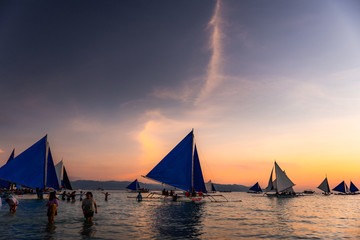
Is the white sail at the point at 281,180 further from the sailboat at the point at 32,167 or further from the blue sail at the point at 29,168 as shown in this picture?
the blue sail at the point at 29,168

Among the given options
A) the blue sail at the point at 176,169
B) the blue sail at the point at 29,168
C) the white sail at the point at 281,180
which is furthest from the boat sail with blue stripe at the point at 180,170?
the white sail at the point at 281,180

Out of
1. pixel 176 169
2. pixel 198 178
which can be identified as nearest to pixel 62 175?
pixel 176 169

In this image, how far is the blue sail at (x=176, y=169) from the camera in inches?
1932

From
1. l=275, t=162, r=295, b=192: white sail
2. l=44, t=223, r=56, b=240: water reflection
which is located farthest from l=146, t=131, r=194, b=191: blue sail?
l=275, t=162, r=295, b=192: white sail

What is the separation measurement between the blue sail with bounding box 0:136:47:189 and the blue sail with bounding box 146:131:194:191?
19.4 meters

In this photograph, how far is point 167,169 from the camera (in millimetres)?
49062

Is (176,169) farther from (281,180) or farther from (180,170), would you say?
(281,180)

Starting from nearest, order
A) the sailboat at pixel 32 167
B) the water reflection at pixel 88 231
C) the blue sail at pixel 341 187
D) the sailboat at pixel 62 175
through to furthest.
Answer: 1. the water reflection at pixel 88 231
2. the sailboat at pixel 32 167
3. the sailboat at pixel 62 175
4. the blue sail at pixel 341 187

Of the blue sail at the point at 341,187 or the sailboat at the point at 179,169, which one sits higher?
the sailboat at the point at 179,169

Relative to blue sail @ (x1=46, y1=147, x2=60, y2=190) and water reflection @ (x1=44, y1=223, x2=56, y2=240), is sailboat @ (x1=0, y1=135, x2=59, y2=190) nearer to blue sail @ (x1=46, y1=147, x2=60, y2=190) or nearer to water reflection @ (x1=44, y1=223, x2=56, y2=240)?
blue sail @ (x1=46, y1=147, x2=60, y2=190)

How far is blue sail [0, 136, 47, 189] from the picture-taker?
145 ft

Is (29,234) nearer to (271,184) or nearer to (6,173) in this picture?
(6,173)

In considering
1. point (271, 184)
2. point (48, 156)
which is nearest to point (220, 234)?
point (48, 156)

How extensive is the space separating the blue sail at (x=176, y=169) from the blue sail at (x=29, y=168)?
763 inches
